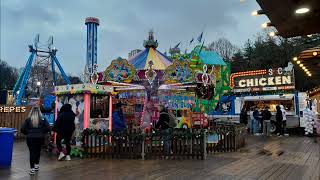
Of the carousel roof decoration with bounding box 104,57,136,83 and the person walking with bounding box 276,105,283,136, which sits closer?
the carousel roof decoration with bounding box 104,57,136,83

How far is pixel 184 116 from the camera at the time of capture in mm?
18656

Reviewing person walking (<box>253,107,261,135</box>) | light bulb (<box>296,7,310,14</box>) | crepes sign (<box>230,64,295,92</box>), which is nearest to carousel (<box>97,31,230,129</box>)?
person walking (<box>253,107,261,135</box>)

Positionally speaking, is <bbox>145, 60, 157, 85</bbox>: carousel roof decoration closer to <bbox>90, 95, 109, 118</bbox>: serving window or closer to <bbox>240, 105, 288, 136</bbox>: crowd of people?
<bbox>90, 95, 109, 118</bbox>: serving window

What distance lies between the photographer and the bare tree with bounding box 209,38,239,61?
60609 mm

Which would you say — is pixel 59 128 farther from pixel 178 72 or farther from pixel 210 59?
pixel 210 59

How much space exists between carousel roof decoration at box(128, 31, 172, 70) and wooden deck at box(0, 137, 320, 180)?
790cm

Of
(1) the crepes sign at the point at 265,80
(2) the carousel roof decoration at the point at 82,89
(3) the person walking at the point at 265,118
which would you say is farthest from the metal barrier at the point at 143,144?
(1) the crepes sign at the point at 265,80

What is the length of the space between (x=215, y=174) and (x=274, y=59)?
37.2m

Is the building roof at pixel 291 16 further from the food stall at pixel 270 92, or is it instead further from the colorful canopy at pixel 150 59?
the food stall at pixel 270 92

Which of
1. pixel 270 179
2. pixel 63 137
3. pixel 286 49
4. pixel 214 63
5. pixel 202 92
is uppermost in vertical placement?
pixel 286 49

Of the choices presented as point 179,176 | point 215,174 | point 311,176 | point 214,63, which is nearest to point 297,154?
point 311,176

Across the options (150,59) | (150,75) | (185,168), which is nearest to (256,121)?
(150,59)

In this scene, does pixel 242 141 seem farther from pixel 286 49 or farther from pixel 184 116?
pixel 286 49

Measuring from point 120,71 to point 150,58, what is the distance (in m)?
2.33
